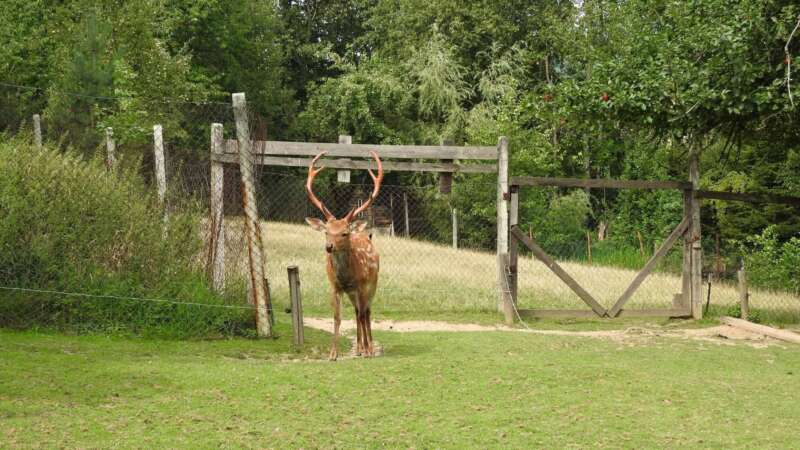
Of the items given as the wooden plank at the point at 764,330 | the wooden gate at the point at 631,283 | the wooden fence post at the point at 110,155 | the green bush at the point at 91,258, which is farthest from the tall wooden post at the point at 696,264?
the wooden fence post at the point at 110,155

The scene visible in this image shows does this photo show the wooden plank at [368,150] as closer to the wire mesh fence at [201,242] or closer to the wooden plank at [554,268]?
the wire mesh fence at [201,242]

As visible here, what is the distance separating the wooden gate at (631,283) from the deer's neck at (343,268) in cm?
413

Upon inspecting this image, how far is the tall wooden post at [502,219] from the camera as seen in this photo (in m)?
14.9

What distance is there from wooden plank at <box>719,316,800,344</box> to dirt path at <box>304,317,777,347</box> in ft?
0.22

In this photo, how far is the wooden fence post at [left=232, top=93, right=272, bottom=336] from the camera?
11859 mm

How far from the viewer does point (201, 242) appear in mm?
12273

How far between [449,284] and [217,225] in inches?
234

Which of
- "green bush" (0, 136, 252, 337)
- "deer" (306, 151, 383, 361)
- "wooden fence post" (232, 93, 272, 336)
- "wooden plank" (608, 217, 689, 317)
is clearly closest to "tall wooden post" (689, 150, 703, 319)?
"wooden plank" (608, 217, 689, 317)

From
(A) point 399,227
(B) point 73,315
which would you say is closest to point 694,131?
(A) point 399,227

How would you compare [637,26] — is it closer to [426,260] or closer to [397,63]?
[426,260]

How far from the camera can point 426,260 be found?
59.7 feet

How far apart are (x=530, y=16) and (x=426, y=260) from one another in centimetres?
2504

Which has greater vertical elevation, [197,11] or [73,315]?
[197,11]

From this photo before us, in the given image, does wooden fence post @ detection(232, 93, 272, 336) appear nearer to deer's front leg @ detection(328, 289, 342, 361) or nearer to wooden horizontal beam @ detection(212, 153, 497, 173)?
deer's front leg @ detection(328, 289, 342, 361)
